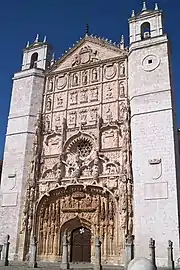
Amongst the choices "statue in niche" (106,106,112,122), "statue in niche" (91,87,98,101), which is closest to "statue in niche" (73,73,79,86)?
"statue in niche" (91,87,98,101)

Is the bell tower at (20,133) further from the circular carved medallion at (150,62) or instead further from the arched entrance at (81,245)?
the circular carved medallion at (150,62)

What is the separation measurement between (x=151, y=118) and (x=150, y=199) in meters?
3.46

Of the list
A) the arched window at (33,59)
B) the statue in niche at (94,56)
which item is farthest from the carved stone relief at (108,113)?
the arched window at (33,59)

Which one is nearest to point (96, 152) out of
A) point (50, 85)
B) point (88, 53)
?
point (50, 85)

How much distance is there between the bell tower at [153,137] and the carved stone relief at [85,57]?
2.19m

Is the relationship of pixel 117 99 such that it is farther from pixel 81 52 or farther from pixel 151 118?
pixel 81 52

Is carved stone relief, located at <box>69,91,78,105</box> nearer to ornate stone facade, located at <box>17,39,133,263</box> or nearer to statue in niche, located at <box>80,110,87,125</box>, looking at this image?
ornate stone facade, located at <box>17,39,133,263</box>

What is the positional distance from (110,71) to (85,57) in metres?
1.91

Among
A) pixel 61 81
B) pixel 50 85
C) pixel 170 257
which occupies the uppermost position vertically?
pixel 61 81

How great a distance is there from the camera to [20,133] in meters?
16.0

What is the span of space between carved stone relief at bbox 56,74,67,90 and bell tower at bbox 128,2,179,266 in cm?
379

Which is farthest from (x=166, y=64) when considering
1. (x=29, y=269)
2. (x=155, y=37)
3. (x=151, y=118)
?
(x=29, y=269)

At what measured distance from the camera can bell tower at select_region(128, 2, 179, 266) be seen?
38.1 feet

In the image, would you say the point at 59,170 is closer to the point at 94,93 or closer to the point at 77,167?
the point at 77,167
